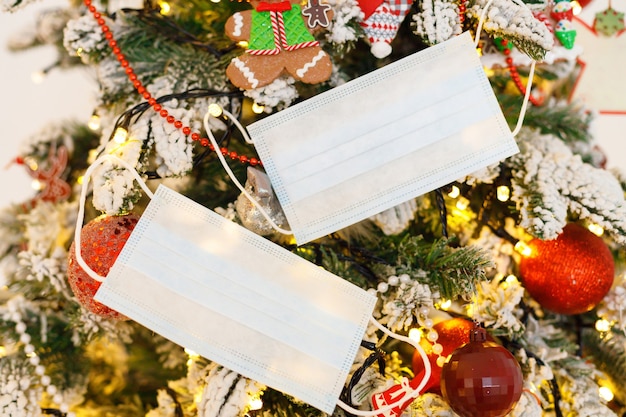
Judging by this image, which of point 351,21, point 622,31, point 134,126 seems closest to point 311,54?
point 351,21

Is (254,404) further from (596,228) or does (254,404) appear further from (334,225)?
(596,228)

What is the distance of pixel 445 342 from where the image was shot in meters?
0.67

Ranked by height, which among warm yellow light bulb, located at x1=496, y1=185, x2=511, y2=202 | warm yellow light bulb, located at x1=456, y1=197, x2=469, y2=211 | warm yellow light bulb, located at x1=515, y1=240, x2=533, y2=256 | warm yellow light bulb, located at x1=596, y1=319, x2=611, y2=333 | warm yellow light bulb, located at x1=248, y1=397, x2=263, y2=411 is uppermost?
warm yellow light bulb, located at x1=496, y1=185, x2=511, y2=202

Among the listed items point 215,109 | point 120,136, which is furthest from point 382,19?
point 120,136

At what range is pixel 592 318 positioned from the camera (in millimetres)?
834

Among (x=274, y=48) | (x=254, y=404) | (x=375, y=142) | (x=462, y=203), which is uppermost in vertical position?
(x=274, y=48)

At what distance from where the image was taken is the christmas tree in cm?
63

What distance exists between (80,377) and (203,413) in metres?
0.27

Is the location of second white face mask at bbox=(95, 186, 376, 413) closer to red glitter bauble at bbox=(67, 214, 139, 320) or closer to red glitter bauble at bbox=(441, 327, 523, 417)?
red glitter bauble at bbox=(67, 214, 139, 320)

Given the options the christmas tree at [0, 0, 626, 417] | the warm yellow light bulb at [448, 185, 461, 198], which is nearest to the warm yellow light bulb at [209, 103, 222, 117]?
the christmas tree at [0, 0, 626, 417]

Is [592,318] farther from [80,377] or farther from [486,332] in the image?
[80,377]

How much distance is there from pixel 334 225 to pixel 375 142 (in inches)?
4.6

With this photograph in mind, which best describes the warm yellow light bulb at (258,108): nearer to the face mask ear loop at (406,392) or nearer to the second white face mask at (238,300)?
the second white face mask at (238,300)

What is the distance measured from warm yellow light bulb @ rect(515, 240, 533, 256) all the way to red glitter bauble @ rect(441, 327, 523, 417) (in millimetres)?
169
